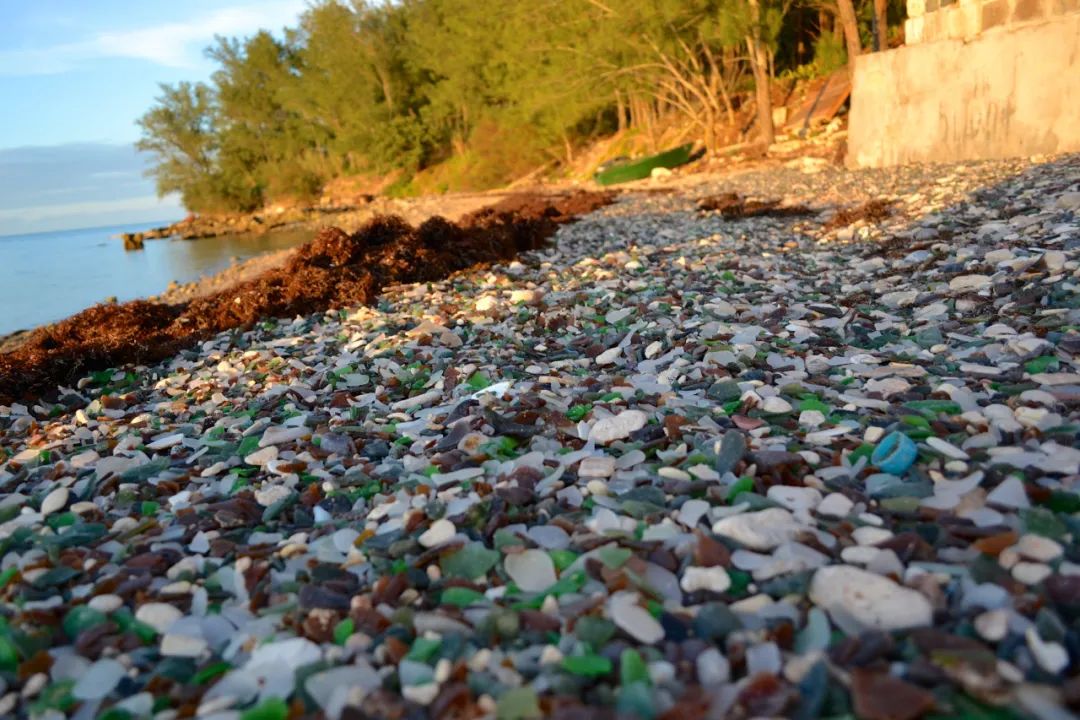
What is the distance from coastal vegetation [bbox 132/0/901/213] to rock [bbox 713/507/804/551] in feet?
54.3

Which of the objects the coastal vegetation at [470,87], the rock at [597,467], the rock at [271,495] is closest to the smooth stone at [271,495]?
the rock at [271,495]

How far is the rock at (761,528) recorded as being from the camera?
180 cm

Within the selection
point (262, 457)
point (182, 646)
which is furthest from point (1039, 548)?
point (262, 457)

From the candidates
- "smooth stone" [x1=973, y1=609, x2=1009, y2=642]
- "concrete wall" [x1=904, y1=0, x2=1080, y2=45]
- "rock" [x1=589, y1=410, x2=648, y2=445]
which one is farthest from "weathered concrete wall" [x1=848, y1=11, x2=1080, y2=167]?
"smooth stone" [x1=973, y1=609, x2=1009, y2=642]

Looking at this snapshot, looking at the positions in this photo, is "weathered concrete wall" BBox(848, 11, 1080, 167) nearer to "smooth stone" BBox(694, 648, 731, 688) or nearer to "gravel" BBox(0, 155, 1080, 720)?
"gravel" BBox(0, 155, 1080, 720)

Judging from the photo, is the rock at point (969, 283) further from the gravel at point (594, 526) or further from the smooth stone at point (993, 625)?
the smooth stone at point (993, 625)

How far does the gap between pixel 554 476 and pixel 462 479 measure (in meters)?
0.31

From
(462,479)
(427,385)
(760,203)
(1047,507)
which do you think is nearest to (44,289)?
(760,203)

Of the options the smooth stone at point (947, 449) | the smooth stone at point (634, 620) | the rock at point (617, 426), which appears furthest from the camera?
the rock at point (617, 426)

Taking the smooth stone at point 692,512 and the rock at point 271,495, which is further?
the rock at point 271,495

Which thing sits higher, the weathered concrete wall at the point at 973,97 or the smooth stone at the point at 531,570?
the weathered concrete wall at the point at 973,97

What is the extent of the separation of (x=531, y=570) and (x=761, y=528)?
60cm

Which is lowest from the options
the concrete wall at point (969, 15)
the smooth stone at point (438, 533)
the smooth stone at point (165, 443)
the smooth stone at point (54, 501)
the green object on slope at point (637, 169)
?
the smooth stone at point (438, 533)

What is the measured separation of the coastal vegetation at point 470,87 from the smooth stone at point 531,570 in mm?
16830
